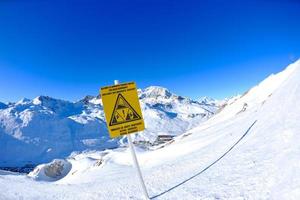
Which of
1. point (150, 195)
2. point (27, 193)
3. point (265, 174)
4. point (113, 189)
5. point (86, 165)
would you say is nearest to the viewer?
point (265, 174)

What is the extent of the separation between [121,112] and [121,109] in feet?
0.26

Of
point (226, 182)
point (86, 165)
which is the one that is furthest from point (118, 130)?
point (86, 165)

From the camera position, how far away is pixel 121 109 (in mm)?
8445

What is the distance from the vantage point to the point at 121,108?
8445 millimetres

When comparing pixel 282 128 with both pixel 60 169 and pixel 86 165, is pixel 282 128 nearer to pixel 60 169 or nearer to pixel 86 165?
pixel 86 165

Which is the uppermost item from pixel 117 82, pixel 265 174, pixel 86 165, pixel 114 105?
pixel 86 165

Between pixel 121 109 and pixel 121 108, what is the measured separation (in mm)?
27

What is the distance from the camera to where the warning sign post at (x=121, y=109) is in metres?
8.35

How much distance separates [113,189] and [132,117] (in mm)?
3581

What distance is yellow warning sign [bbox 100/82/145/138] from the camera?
835cm

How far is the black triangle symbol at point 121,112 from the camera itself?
8406 millimetres

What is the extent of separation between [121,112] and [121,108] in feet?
0.35

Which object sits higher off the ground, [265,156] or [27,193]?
[27,193]

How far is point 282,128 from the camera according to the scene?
12148 mm
